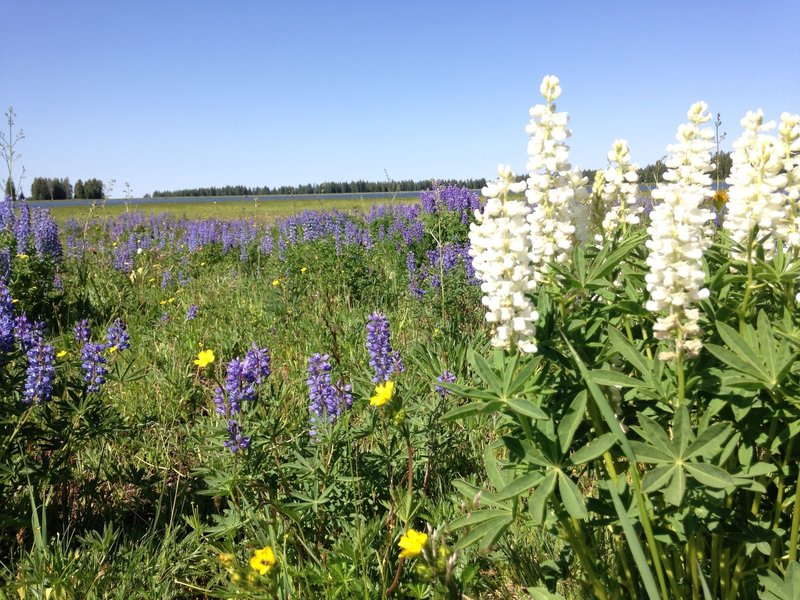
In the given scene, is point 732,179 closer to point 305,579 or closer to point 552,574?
point 552,574

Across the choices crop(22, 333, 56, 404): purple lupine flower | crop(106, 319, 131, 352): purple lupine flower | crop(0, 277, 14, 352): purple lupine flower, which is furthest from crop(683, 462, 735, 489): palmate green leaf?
crop(106, 319, 131, 352): purple lupine flower

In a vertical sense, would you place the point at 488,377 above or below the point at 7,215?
below

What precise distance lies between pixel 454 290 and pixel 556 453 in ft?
10.8

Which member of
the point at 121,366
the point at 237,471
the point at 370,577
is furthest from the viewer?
the point at 121,366

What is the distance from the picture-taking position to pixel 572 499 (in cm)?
122

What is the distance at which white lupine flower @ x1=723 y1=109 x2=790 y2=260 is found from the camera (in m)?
1.29

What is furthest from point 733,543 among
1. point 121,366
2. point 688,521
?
point 121,366

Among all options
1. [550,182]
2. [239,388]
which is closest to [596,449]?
[550,182]

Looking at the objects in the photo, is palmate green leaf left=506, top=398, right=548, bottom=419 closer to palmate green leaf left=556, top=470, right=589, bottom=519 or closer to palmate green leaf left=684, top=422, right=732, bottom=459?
palmate green leaf left=556, top=470, right=589, bottom=519

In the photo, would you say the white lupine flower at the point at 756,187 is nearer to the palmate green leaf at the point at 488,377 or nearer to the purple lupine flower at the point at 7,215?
the palmate green leaf at the point at 488,377

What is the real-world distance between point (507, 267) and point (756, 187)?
1.90ft

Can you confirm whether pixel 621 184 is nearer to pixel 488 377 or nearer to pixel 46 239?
pixel 488 377

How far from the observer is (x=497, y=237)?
128 centimetres

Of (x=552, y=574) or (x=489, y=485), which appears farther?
(x=489, y=485)
